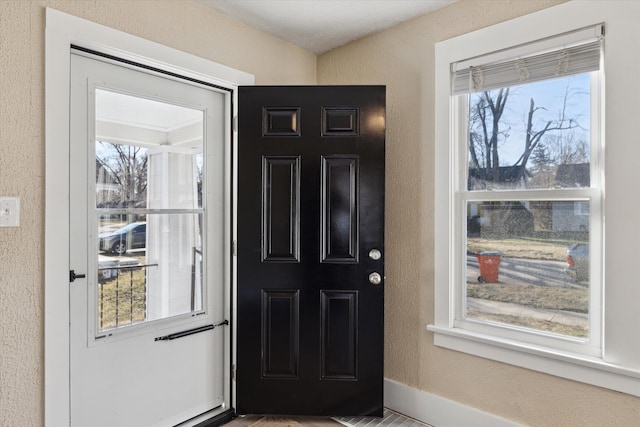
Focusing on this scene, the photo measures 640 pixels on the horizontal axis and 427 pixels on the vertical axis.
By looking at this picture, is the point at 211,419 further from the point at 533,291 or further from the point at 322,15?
the point at 322,15

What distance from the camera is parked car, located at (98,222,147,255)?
6.32 ft

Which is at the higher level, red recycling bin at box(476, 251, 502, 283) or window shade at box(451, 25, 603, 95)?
window shade at box(451, 25, 603, 95)

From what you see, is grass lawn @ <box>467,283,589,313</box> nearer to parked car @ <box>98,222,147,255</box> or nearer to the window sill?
the window sill

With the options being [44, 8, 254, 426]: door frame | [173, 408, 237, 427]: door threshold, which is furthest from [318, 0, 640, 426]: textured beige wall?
[44, 8, 254, 426]: door frame

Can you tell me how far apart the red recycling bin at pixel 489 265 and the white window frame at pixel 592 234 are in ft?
0.39

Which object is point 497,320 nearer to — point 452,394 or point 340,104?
point 452,394

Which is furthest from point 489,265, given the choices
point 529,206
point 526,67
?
point 526,67

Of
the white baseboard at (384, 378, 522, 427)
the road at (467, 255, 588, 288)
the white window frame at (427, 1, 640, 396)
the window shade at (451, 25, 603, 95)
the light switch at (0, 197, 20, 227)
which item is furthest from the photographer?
the white baseboard at (384, 378, 522, 427)

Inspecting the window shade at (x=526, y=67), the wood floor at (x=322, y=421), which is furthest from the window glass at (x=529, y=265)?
the wood floor at (x=322, y=421)

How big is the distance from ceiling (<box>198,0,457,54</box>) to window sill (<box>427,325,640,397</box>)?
6.06 feet

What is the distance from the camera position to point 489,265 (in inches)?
84.1

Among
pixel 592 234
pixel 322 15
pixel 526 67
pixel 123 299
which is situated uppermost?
pixel 322 15

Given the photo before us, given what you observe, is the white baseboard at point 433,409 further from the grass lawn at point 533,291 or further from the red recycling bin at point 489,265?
the red recycling bin at point 489,265

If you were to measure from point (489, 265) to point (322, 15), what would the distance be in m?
1.73
